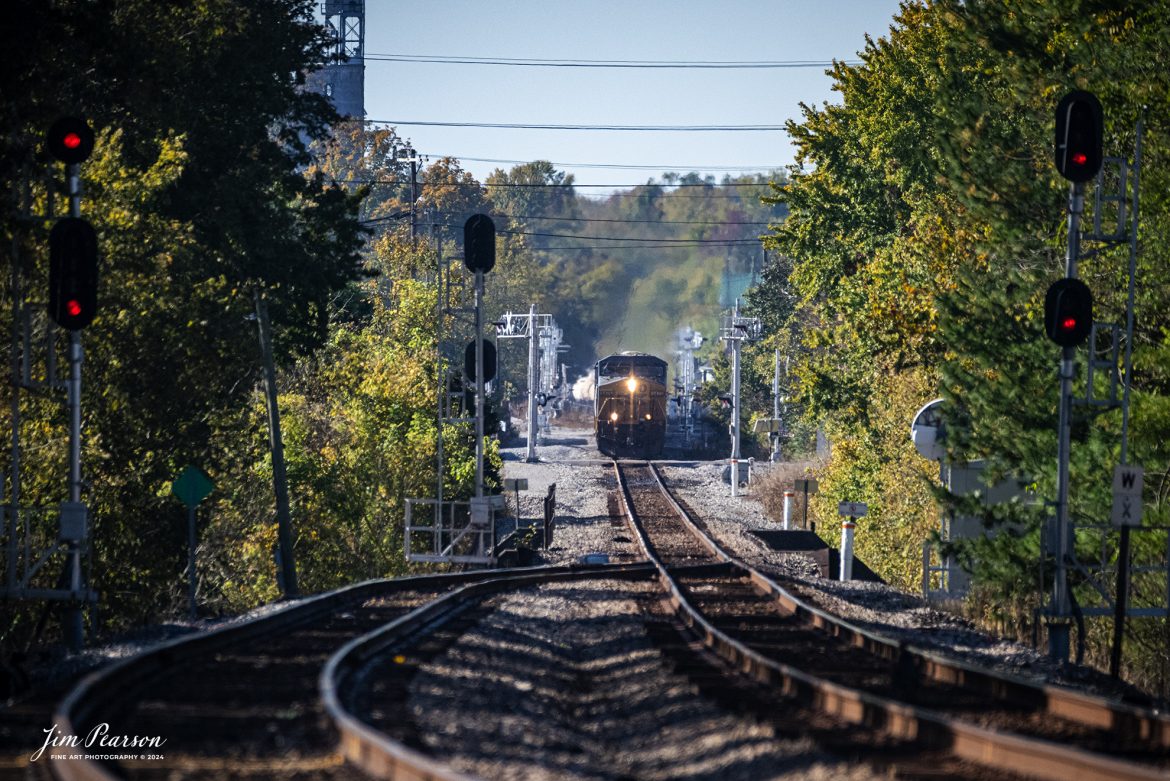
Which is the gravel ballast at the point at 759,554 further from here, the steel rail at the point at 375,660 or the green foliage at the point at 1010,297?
the steel rail at the point at 375,660

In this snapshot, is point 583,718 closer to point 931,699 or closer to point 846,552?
point 931,699

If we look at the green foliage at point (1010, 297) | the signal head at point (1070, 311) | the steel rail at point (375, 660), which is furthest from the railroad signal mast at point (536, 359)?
the signal head at point (1070, 311)

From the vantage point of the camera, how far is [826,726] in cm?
1045

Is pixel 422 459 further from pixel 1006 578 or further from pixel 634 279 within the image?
pixel 634 279

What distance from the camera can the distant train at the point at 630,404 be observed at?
68.3m

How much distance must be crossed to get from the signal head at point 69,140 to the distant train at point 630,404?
49690mm

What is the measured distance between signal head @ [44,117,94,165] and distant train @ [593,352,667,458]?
49.7 m

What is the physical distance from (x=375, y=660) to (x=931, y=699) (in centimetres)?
501

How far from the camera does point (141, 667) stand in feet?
39.4

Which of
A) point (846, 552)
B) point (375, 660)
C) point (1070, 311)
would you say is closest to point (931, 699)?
point (375, 660)

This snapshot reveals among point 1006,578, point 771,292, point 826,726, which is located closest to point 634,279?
point 771,292

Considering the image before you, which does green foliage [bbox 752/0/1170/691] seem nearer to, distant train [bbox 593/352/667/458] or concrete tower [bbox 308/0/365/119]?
distant train [bbox 593/352/667/458]

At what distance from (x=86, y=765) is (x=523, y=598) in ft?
43.3

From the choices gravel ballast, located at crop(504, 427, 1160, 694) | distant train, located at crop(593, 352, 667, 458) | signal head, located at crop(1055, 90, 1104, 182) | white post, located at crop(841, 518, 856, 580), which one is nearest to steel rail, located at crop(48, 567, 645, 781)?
gravel ballast, located at crop(504, 427, 1160, 694)
